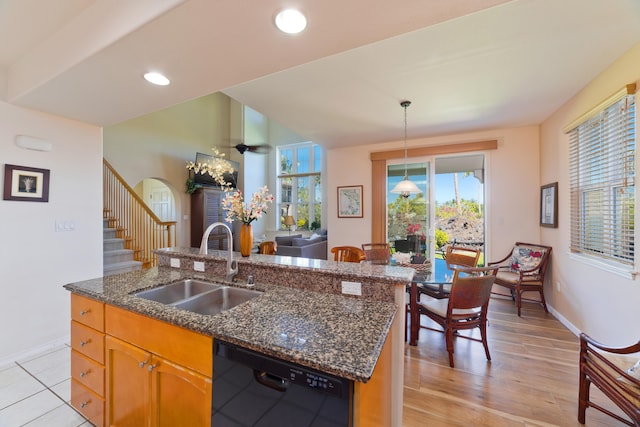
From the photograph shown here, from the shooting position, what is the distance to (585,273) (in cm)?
263

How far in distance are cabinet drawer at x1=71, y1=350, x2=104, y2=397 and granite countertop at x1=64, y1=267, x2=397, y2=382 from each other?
1.34 feet

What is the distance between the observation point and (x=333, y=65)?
2.22 metres

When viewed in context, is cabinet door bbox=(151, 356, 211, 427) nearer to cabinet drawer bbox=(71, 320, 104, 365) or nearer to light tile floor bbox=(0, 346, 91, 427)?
cabinet drawer bbox=(71, 320, 104, 365)

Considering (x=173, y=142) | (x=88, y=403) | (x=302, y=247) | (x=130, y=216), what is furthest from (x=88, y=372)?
(x=173, y=142)

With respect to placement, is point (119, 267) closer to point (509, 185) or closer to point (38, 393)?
point (38, 393)

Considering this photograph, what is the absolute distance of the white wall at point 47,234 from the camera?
2.24 meters

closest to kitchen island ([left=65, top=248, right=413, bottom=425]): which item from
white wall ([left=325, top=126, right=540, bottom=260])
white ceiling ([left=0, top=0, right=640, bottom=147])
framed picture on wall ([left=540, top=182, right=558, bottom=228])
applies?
white ceiling ([left=0, top=0, right=640, bottom=147])

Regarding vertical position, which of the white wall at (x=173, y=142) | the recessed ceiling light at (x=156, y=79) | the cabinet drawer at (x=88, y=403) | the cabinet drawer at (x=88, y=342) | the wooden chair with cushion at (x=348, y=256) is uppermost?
the white wall at (x=173, y=142)

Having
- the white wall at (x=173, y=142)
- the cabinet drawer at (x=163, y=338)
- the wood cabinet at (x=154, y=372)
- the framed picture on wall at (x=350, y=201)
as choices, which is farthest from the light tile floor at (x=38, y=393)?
the framed picture on wall at (x=350, y=201)

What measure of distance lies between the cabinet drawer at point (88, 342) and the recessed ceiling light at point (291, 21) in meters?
1.92

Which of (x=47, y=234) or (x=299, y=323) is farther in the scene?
(x=47, y=234)

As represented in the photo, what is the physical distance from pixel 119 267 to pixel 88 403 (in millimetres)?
3071

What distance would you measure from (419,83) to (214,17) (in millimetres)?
2034

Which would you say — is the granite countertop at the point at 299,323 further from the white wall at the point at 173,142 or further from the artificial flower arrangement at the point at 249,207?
the white wall at the point at 173,142
